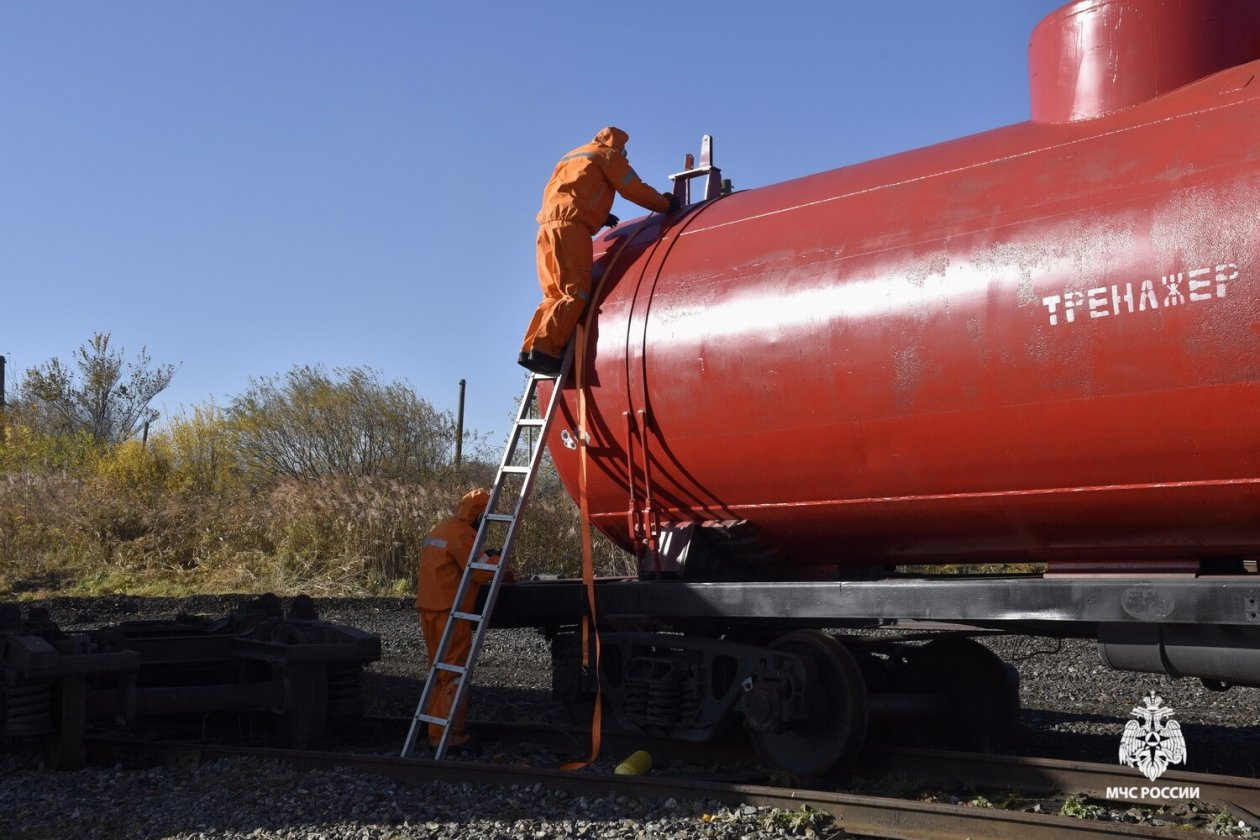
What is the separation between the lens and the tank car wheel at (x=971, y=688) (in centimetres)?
679

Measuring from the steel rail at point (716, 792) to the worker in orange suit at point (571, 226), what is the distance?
7.77 feet

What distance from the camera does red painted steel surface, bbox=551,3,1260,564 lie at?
15.4 ft

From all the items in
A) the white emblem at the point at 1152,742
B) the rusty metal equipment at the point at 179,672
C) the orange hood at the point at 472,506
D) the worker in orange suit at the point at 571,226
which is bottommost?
the white emblem at the point at 1152,742

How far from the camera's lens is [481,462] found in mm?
26125

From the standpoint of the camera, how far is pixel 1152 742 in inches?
252

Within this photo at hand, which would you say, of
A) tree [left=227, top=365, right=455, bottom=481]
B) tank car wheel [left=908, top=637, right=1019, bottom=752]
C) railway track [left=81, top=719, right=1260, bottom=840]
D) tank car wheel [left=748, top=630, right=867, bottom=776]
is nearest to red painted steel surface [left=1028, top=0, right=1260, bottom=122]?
tank car wheel [left=748, top=630, right=867, bottom=776]

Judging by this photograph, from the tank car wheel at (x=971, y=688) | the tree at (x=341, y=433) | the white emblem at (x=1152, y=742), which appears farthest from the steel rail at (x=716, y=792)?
the tree at (x=341, y=433)

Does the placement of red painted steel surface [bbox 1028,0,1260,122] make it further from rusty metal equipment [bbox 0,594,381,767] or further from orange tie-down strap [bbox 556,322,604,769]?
rusty metal equipment [bbox 0,594,381,767]

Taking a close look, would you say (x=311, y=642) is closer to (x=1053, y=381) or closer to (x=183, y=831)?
(x=183, y=831)

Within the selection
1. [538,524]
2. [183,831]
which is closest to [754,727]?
[183,831]

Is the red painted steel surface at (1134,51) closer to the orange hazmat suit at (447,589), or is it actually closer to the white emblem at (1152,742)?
the white emblem at (1152,742)

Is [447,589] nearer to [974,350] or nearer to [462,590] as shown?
[462,590]

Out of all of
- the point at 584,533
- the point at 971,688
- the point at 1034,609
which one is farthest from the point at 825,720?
the point at 584,533

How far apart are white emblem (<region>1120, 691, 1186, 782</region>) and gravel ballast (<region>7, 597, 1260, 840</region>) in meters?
0.16
